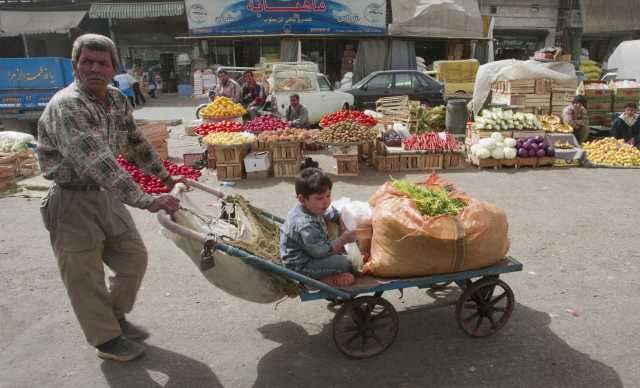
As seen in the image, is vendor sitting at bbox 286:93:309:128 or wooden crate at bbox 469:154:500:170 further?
vendor sitting at bbox 286:93:309:128

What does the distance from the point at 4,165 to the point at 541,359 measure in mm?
8745

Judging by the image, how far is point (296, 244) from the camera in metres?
3.12

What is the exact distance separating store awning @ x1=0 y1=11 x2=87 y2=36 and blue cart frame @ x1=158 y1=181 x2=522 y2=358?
23.9 metres

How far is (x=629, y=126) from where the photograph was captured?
10164 millimetres

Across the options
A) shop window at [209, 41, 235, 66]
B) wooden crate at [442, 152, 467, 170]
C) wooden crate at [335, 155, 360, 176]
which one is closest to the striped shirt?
wooden crate at [335, 155, 360, 176]

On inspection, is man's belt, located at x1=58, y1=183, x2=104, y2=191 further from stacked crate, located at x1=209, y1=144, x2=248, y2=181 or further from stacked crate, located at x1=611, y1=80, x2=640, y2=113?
stacked crate, located at x1=611, y1=80, x2=640, y2=113

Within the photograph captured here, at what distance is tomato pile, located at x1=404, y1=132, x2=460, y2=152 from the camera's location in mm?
9005

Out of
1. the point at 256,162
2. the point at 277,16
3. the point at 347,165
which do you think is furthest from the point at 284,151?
the point at 277,16

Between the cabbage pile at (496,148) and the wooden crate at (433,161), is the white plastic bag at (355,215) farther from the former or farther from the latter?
the cabbage pile at (496,148)

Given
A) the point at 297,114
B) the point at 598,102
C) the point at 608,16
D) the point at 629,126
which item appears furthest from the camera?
the point at 608,16

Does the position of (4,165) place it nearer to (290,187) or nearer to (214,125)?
(214,125)

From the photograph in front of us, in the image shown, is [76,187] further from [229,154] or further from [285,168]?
[285,168]

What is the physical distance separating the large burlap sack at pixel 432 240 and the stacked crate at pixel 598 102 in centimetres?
1130

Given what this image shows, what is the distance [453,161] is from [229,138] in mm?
4398
